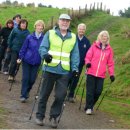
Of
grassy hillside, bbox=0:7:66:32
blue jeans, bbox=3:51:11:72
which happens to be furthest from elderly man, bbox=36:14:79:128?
grassy hillside, bbox=0:7:66:32

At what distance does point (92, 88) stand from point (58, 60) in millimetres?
2796

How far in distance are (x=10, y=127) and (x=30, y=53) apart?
12.5ft

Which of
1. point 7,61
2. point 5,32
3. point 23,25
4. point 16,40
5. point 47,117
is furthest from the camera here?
point 5,32

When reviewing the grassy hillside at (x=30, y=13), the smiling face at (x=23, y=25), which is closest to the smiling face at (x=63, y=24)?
the smiling face at (x=23, y=25)

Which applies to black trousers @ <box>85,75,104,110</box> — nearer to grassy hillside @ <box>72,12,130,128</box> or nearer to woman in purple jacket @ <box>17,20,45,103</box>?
grassy hillside @ <box>72,12,130,128</box>

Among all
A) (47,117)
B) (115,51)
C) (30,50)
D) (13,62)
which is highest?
(30,50)

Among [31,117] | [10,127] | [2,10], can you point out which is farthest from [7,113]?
[2,10]

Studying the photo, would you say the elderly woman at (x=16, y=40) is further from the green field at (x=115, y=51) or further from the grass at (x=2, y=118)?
the grass at (x=2, y=118)

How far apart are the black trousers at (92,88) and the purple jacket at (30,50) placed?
5.07 feet

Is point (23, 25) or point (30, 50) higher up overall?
point (23, 25)

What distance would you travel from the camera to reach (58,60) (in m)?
10.7

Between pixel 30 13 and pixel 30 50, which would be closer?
pixel 30 50

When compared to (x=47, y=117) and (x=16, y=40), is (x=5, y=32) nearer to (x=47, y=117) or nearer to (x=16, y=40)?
(x=16, y=40)

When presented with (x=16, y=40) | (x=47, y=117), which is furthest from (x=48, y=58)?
(x=16, y=40)
